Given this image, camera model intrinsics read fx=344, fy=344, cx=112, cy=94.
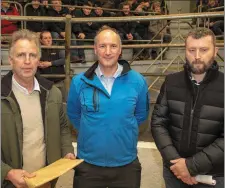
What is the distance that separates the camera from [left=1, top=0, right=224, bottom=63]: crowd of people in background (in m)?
6.38

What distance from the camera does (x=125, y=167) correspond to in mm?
2111

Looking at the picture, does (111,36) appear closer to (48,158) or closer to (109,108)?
(109,108)

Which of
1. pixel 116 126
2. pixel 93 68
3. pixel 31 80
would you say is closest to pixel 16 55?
pixel 31 80

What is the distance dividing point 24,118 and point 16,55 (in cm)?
34

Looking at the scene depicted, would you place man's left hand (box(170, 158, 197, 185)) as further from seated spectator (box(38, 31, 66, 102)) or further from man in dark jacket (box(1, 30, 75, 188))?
seated spectator (box(38, 31, 66, 102))

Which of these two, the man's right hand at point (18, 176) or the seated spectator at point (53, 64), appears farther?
the seated spectator at point (53, 64)

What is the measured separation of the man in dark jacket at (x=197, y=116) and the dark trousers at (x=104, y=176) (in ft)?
0.89

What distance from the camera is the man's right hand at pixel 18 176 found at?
174cm

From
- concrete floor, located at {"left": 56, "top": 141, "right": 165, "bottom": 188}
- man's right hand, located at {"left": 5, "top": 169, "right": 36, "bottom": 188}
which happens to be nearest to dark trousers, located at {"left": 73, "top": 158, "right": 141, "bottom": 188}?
man's right hand, located at {"left": 5, "top": 169, "right": 36, "bottom": 188}

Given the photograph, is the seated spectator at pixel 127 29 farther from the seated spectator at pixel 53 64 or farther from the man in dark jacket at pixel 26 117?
the man in dark jacket at pixel 26 117

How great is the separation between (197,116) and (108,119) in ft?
1.69

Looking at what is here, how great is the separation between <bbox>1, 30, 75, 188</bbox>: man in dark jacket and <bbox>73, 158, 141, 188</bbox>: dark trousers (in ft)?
0.54

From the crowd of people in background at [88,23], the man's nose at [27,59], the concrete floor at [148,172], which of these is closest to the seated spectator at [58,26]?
the crowd of people in background at [88,23]

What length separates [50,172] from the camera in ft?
5.74
